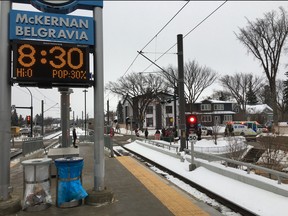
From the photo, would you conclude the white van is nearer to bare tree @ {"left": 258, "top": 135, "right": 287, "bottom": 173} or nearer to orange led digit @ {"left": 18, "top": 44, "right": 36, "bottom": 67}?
bare tree @ {"left": 258, "top": 135, "right": 287, "bottom": 173}

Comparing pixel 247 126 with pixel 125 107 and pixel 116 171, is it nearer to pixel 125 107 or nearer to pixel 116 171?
pixel 116 171

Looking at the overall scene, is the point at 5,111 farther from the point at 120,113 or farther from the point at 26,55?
the point at 120,113

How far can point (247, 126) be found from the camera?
50.1m

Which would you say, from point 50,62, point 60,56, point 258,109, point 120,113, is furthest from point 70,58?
point 120,113

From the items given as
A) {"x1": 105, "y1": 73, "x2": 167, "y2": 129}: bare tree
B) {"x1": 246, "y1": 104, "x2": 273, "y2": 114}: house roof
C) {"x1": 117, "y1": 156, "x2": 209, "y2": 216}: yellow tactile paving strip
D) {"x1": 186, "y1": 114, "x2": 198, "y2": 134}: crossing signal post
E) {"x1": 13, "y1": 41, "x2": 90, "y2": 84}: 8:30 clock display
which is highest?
{"x1": 105, "y1": 73, "x2": 167, "y2": 129}: bare tree

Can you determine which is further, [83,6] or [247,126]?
[247,126]

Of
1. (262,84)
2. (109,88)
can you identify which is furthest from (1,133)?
(262,84)

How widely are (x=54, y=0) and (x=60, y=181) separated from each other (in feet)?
14.1

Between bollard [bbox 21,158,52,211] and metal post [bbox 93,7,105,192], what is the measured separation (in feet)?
4.27

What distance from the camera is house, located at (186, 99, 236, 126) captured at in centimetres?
8425

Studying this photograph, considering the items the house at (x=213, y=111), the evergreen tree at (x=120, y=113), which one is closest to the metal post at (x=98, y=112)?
the house at (x=213, y=111)

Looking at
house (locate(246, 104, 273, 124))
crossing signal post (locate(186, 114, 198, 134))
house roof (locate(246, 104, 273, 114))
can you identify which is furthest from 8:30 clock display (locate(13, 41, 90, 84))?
house roof (locate(246, 104, 273, 114))

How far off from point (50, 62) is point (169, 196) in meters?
4.61

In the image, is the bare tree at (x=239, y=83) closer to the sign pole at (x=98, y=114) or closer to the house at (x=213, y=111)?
the house at (x=213, y=111)
